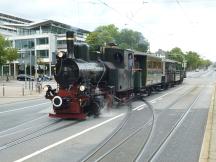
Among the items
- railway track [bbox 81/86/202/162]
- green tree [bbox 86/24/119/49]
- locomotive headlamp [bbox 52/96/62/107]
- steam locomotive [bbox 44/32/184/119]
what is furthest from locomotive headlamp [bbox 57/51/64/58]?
green tree [bbox 86/24/119/49]

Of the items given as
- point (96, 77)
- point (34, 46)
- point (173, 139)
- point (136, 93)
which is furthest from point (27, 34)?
point (173, 139)

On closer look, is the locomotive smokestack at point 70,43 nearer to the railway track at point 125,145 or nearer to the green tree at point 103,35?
the railway track at point 125,145

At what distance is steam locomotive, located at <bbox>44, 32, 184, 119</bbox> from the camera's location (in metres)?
15.5

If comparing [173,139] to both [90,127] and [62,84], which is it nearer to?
[90,127]

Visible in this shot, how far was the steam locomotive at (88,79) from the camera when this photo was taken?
15.5 meters

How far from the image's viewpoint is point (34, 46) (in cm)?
9938

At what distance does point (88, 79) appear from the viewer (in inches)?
642

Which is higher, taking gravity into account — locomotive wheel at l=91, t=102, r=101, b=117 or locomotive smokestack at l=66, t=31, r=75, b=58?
locomotive smokestack at l=66, t=31, r=75, b=58

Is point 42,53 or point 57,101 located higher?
point 42,53

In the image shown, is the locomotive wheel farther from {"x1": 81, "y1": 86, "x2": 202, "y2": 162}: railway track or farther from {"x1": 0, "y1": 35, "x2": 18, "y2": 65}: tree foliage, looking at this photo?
{"x1": 0, "y1": 35, "x2": 18, "y2": 65}: tree foliage

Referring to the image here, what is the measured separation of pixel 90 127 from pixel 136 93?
12058 mm

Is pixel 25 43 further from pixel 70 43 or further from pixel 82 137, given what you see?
pixel 82 137

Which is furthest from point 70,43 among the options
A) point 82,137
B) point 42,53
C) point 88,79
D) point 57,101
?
point 42,53

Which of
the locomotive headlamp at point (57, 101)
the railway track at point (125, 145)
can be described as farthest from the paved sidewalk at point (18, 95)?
the railway track at point (125, 145)
